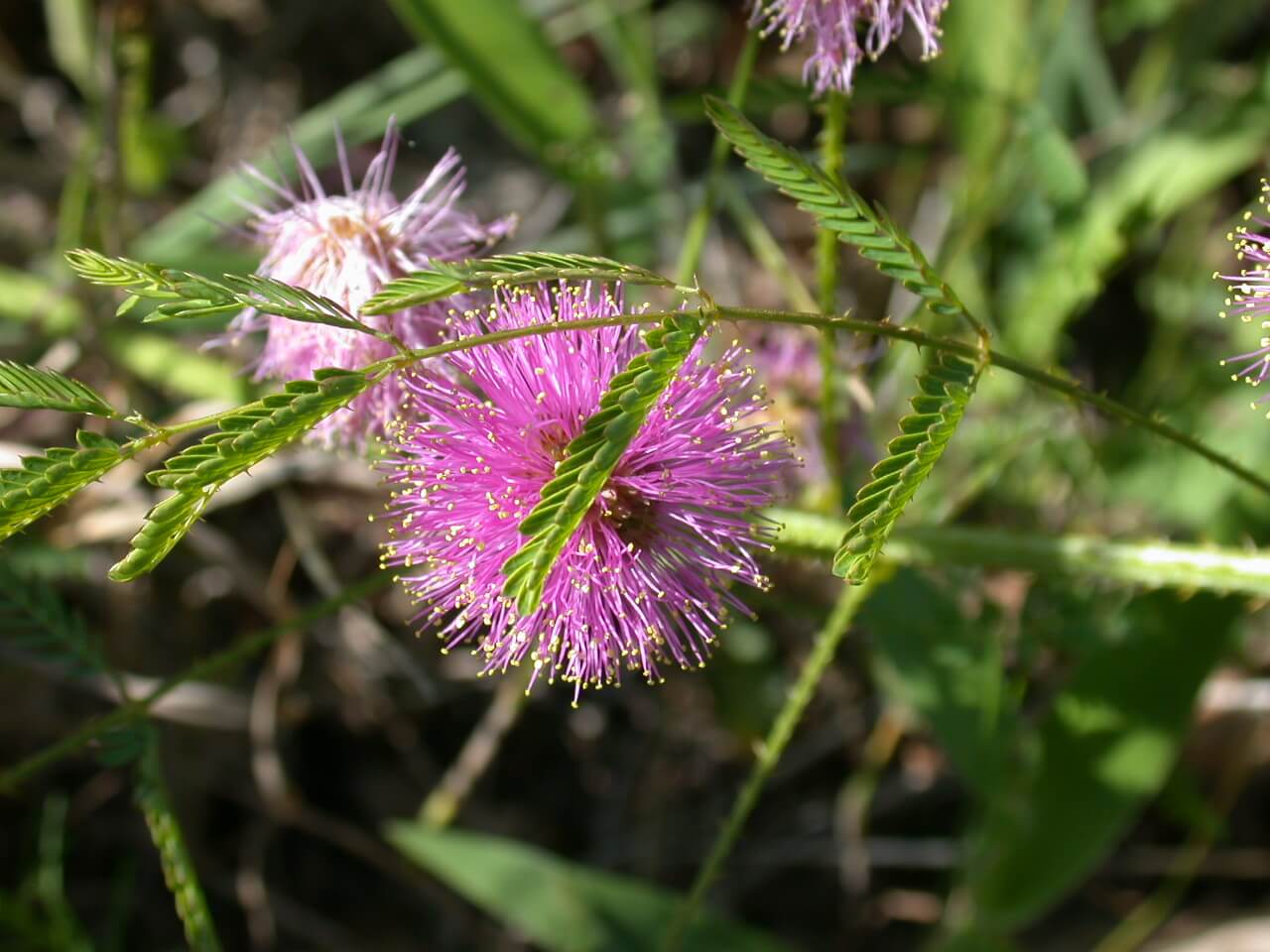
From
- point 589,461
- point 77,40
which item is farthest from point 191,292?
point 77,40

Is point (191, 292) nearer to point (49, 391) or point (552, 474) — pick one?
point (49, 391)

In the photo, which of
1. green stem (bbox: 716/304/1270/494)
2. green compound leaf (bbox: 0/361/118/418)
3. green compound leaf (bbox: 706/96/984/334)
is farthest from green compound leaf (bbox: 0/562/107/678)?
green compound leaf (bbox: 706/96/984/334)

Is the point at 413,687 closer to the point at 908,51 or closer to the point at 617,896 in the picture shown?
the point at 617,896

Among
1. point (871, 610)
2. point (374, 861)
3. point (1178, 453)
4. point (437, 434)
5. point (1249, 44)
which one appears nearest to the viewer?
point (437, 434)

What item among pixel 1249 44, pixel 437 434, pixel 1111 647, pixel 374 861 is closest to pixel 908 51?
pixel 1249 44

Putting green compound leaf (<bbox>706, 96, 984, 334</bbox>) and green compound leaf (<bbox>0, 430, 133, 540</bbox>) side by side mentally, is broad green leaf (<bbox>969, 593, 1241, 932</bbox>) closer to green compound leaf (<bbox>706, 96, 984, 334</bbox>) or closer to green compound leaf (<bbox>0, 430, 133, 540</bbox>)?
green compound leaf (<bbox>706, 96, 984, 334</bbox>)

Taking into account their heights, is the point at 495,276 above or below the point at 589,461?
above

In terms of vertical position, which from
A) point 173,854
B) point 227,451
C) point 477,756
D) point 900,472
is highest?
point 227,451
